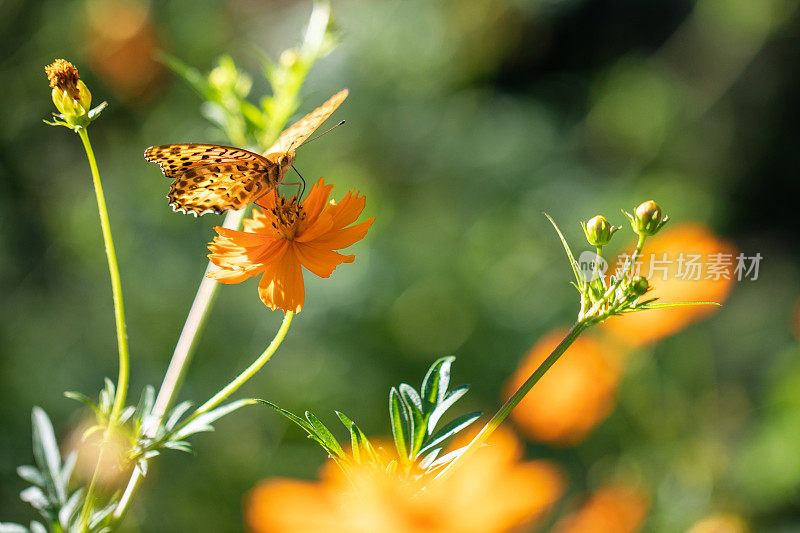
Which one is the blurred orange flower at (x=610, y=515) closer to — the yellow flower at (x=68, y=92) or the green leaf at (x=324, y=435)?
the green leaf at (x=324, y=435)

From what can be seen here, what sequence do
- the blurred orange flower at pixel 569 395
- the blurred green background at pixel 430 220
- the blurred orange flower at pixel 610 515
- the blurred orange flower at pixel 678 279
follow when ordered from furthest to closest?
the blurred green background at pixel 430 220 → the blurred orange flower at pixel 569 395 → the blurred orange flower at pixel 678 279 → the blurred orange flower at pixel 610 515

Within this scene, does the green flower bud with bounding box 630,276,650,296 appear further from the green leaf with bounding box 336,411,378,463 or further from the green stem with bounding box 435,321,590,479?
the green leaf with bounding box 336,411,378,463

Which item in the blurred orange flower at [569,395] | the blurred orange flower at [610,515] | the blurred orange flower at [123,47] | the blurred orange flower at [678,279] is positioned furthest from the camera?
the blurred orange flower at [123,47]

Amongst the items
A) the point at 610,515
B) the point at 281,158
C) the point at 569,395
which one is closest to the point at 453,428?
the point at 281,158

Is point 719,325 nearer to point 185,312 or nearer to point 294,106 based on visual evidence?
point 185,312

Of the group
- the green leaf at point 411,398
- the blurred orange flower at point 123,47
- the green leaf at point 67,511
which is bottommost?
the green leaf at point 67,511

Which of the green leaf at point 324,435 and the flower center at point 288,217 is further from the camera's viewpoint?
the flower center at point 288,217

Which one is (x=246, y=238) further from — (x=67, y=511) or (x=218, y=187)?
(x=67, y=511)

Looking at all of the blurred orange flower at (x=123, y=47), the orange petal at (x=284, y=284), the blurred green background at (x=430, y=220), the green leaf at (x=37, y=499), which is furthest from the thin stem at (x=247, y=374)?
the blurred orange flower at (x=123, y=47)
